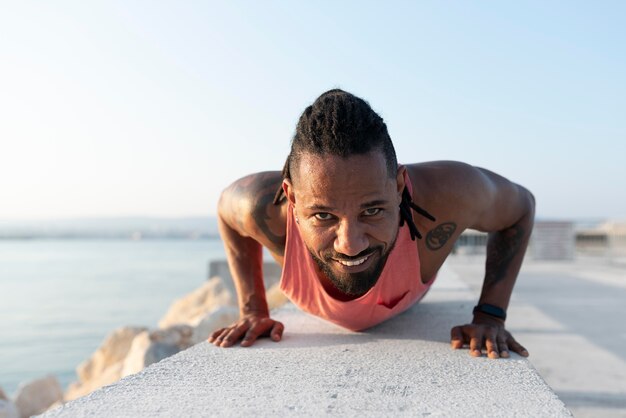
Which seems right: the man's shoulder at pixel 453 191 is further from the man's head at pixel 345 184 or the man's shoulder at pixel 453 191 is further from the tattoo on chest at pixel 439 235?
the man's head at pixel 345 184

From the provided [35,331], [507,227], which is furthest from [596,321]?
[35,331]

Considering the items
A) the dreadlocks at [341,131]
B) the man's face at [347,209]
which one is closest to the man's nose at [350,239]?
the man's face at [347,209]

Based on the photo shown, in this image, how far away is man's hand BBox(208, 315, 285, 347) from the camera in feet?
9.05

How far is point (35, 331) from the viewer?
11531mm

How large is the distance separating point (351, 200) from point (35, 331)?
11.3m

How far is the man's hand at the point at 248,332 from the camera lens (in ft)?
9.05

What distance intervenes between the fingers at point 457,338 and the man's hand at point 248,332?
33.4 inches

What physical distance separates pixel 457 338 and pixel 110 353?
6337 mm

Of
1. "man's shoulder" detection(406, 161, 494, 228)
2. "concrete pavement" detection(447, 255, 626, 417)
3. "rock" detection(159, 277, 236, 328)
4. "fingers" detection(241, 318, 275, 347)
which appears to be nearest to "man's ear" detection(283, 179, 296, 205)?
"man's shoulder" detection(406, 161, 494, 228)

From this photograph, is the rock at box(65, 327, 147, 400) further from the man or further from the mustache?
the mustache

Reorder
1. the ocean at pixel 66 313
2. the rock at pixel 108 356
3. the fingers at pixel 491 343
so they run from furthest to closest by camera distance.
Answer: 1. the ocean at pixel 66 313
2. the rock at pixel 108 356
3. the fingers at pixel 491 343

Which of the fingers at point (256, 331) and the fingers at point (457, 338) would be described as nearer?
the fingers at point (457, 338)

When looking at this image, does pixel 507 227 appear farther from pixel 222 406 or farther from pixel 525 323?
pixel 525 323

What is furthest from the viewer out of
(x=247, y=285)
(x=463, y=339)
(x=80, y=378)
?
(x=80, y=378)
